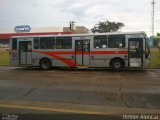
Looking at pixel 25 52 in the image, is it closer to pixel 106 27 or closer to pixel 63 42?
pixel 63 42

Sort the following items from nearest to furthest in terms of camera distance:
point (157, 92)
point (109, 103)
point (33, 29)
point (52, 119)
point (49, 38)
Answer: point (52, 119)
point (109, 103)
point (157, 92)
point (49, 38)
point (33, 29)

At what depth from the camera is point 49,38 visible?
27.2 meters

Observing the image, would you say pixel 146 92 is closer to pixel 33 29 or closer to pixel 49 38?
pixel 49 38

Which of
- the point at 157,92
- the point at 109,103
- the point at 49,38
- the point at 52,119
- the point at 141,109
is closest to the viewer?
the point at 52,119

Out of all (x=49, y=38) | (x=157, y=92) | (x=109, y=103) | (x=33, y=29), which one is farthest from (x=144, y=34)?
(x=33, y=29)

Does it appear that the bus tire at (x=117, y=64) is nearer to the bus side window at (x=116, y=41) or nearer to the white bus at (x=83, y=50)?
the white bus at (x=83, y=50)

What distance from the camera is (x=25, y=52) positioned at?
27797mm

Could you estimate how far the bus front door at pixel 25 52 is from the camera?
90.5ft

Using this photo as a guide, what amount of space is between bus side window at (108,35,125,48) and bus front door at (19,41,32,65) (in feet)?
22.0

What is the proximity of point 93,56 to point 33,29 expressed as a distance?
79705mm

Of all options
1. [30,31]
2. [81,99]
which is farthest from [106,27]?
[81,99]

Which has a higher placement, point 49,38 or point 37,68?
point 49,38

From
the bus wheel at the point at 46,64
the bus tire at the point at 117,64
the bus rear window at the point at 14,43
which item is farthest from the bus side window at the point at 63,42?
the bus rear window at the point at 14,43

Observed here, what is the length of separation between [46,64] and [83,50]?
3.33 metres
